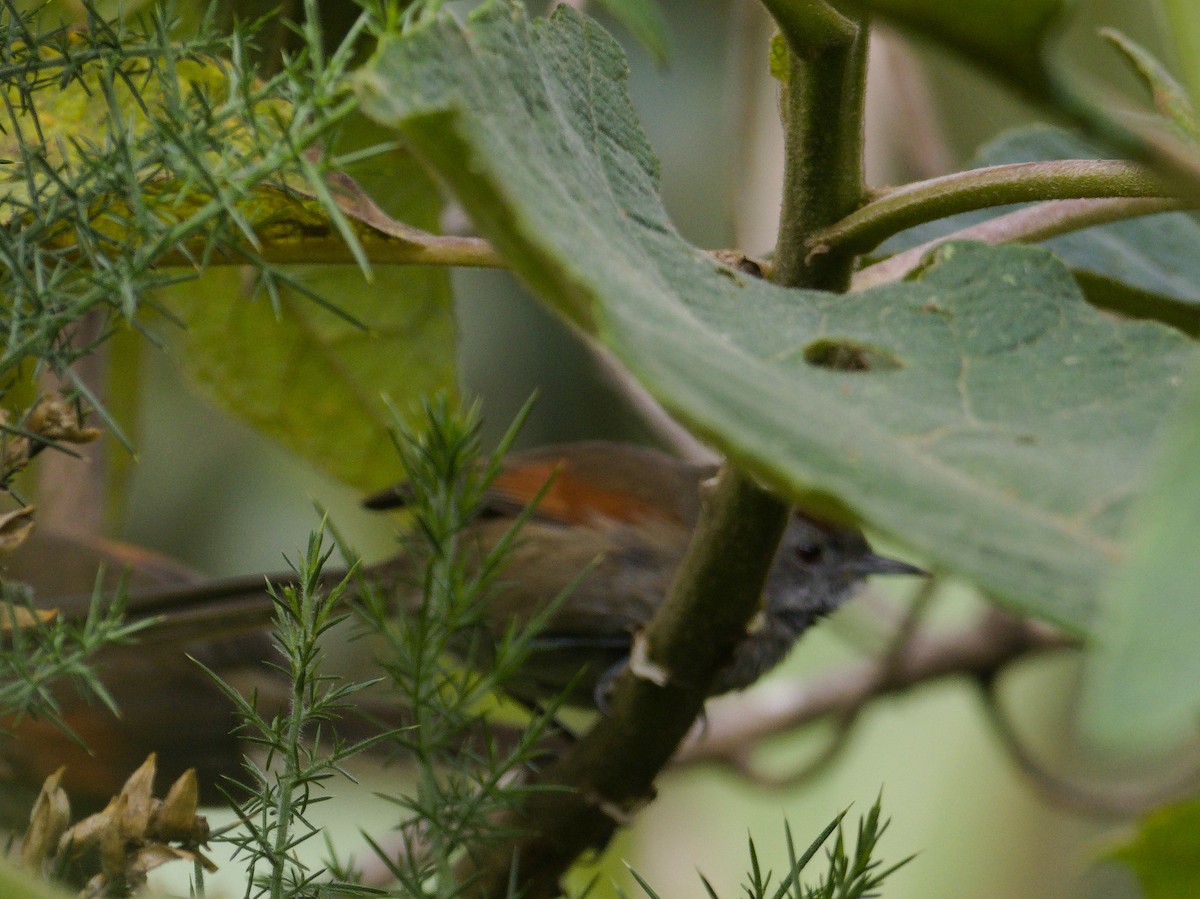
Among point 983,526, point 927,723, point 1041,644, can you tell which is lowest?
point 927,723

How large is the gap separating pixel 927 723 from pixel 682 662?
302 centimetres

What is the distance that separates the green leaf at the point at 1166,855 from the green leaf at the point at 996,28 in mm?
643

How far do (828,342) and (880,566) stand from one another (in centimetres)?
205

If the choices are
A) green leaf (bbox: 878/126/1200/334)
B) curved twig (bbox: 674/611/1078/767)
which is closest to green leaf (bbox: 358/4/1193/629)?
green leaf (bbox: 878/126/1200/334)

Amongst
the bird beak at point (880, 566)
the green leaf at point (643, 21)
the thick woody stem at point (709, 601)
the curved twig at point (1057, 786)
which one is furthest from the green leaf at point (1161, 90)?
the curved twig at point (1057, 786)

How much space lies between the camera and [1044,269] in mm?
871

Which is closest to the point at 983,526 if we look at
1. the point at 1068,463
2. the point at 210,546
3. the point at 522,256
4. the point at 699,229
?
the point at 1068,463

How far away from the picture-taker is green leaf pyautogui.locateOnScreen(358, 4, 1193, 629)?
515 millimetres

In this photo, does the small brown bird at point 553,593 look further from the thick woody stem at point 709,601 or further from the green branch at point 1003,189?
the green branch at point 1003,189

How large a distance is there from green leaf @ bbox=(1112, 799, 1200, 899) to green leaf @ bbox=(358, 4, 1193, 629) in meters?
0.40

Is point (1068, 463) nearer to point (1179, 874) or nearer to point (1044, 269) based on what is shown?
point (1044, 269)

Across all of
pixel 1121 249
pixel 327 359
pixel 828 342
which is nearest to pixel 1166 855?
pixel 828 342

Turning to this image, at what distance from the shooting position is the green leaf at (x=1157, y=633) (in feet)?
1.03

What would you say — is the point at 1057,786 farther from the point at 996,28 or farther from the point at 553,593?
the point at 996,28
